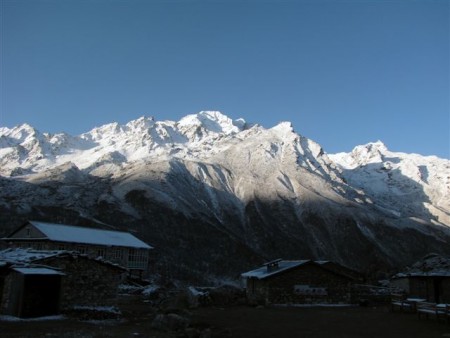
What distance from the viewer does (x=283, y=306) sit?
3772cm

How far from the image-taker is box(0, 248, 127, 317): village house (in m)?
24.3

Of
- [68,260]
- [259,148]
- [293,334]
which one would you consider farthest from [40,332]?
[259,148]

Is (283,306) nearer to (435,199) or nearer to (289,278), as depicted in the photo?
(289,278)

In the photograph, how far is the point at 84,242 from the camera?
173 ft

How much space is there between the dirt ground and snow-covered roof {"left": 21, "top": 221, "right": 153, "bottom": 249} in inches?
941

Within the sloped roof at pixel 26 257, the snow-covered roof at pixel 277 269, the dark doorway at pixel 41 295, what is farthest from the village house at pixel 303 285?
the dark doorway at pixel 41 295

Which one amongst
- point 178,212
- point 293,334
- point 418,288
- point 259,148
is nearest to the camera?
point 293,334

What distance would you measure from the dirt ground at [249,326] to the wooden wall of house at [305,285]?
29.5 feet

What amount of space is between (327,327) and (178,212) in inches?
3056

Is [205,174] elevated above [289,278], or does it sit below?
above

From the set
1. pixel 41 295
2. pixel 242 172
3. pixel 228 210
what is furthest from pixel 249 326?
pixel 242 172

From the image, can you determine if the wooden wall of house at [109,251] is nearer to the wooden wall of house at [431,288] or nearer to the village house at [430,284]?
the village house at [430,284]

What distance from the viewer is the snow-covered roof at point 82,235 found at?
2018 inches

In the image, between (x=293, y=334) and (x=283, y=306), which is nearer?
(x=293, y=334)
